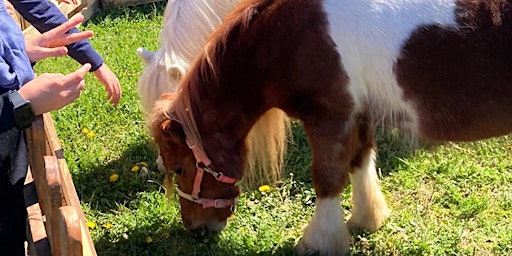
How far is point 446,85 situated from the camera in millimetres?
2627

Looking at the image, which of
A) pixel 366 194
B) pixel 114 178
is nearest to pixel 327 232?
pixel 366 194

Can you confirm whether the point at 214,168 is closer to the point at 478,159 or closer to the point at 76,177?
the point at 76,177

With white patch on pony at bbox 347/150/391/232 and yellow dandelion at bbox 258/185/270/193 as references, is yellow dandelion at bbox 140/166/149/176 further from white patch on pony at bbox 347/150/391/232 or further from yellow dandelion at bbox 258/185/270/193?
white patch on pony at bbox 347/150/391/232

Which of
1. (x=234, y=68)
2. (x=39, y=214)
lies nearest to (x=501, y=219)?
(x=234, y=68)

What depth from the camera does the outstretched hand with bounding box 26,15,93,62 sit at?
2274 millimetres

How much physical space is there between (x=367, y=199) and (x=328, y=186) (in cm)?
41

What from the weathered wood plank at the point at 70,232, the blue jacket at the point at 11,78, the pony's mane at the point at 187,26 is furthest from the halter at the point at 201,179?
the weathered wood plank at the point at 70,232

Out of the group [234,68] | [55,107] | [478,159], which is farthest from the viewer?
[478,159]

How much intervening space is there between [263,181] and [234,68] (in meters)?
0.96

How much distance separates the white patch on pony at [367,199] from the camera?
10.7ft

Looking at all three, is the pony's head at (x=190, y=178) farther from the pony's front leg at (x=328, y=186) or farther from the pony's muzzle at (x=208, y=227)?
the pony's front leg at (x=328, y=186)

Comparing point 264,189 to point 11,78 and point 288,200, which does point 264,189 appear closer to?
point 288,200

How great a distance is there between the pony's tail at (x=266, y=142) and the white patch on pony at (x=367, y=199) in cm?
40

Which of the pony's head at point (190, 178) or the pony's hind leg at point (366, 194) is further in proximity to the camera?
the pony's hind leg at point (366, 194)
